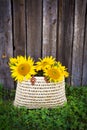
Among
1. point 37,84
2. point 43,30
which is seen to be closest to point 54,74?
point 37,84

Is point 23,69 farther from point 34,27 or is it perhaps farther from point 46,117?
point 34,27

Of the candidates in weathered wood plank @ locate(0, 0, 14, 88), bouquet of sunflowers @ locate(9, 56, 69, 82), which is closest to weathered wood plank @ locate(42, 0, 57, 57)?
weathered wood plank @ locate(0, 0, 14, 88)

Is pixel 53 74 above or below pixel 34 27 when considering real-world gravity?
below

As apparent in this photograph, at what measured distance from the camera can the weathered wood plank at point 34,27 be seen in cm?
436

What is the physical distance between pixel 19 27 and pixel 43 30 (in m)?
A: 0.28

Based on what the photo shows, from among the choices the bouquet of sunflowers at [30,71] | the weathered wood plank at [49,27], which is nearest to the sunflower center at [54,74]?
the bouquet of sunflowers at [30,71]

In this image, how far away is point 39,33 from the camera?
175 inches

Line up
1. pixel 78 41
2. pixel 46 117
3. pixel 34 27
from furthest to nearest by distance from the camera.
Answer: pixel 78 41, pixel 34 27, pixel 46 117

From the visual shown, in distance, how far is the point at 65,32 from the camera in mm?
4488

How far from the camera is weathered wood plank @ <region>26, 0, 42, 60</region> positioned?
4.36 m

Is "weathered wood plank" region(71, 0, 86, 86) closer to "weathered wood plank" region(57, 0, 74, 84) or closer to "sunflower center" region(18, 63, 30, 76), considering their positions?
"weathered wood plank" region(57, 0, 74, 84)

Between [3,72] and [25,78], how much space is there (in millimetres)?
683

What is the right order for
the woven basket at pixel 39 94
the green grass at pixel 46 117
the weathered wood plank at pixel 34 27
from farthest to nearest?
the weathered wood plank at pixel 34 27 < the woven basket at pixel 39 94 < the green grass at pixel 46 117

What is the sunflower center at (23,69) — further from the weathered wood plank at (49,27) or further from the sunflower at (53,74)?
the weathered wood plank at (49,27)
